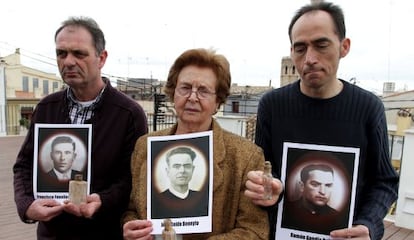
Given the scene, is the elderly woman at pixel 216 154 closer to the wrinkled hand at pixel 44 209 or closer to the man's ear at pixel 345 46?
the wrinkled hand at pixel 44 209

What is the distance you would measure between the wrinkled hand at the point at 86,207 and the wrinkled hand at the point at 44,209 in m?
0.06

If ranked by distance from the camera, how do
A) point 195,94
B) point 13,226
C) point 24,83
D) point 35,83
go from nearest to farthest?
point 195,94, point 13,226, point 24,83, point 35,83

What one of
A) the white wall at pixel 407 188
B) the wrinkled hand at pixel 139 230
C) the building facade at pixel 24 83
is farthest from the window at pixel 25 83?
the wrinkled hand at pixel 139 230

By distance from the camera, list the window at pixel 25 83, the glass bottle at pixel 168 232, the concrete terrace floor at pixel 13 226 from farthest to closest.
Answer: the window at pixel 25 83 < the concrete terrace floor at pixel 13 226 < the glass bottle at pixel 168 232

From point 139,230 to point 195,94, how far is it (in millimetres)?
552

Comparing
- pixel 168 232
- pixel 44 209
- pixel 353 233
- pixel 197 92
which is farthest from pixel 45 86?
pixel 353 233

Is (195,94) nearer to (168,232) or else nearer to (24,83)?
(168,232)

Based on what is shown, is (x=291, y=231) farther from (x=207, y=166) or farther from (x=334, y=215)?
(x=207, y=166)

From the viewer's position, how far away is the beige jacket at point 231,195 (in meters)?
1.33

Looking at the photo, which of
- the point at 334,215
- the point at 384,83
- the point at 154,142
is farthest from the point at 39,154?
the point at 384,83

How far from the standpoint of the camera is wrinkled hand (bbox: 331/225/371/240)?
1218 millimetres

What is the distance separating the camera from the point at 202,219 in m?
1.29

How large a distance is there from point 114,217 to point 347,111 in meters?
1.16

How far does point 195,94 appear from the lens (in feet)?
4.53
